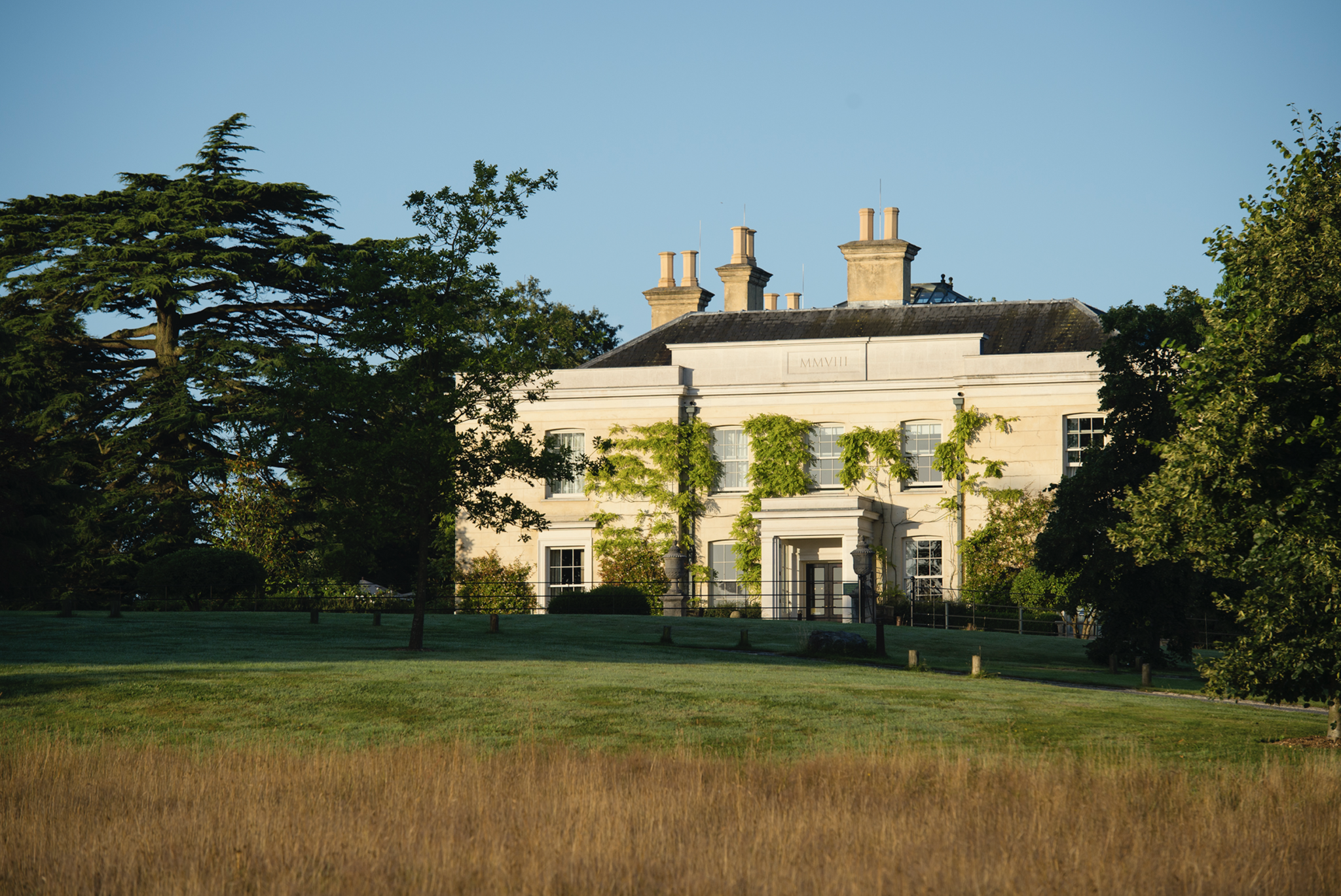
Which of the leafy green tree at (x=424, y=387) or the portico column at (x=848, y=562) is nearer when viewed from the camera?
the leafy green tree at (x=424, y=387)

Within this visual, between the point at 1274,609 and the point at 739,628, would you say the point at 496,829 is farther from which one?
the point at 739,628

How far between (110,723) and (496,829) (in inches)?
276

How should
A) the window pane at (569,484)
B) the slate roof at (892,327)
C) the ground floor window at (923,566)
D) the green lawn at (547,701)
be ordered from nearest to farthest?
the green lawn at (547,701), the ground floor window at (923,566), the slate roof at (892,327), the window pane at (569,484)

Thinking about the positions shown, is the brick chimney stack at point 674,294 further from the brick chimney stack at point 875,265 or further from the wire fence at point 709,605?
Result: the wire fence at point 709,605

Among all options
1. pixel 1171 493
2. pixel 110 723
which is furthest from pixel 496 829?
pixel 1171 493

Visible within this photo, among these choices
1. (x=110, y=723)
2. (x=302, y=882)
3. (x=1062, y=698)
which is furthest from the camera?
(x=1062, y=698)

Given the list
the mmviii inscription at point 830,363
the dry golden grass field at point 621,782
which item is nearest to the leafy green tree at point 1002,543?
the mmviii inscription at point 830,363

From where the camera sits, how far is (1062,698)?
776 inches

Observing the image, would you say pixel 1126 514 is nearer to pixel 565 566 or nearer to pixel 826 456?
pixel 826 456

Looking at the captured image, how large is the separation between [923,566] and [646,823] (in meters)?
30.6

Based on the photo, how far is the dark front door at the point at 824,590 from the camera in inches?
1604

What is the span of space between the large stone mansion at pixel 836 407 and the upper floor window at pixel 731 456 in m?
0.04

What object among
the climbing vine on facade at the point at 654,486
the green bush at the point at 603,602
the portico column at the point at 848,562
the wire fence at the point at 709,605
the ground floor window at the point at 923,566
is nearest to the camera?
the wire fence at the point at 709,605

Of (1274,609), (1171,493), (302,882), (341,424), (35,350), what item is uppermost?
(35,350)
